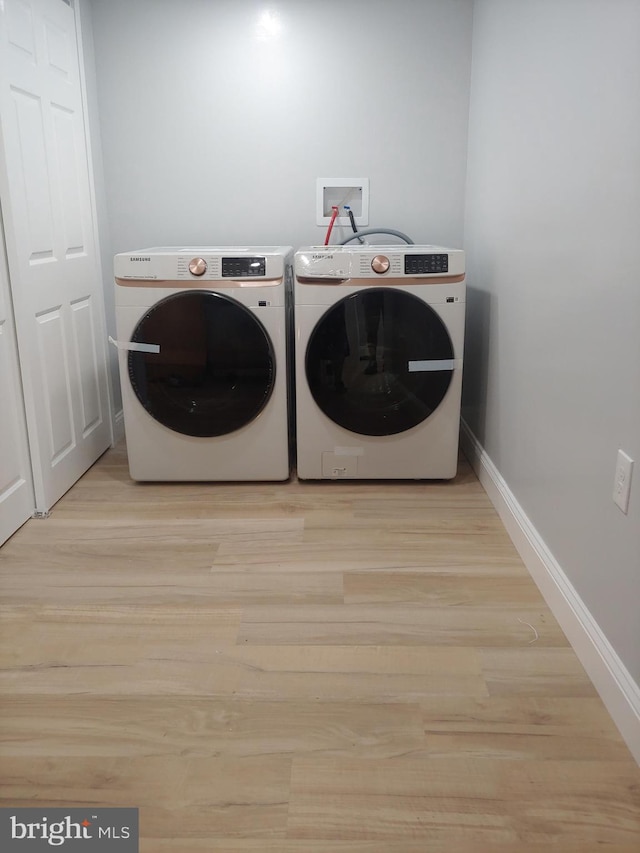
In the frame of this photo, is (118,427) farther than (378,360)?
Yes

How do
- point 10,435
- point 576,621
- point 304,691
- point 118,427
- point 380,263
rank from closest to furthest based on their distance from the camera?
point 304,691
point 576,621
point 10,435
point 380,263
point 118,427

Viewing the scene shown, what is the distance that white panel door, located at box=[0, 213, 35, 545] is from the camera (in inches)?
83.0

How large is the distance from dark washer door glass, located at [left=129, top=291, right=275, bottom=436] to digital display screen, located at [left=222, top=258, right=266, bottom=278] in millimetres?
93

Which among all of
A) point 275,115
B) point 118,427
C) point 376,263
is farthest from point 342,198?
point 118,427

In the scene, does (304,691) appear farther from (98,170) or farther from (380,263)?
(98,170)

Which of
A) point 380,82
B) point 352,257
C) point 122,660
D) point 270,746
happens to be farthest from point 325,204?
point 270,746

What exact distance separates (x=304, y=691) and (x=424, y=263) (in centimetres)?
151

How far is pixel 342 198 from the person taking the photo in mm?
2959

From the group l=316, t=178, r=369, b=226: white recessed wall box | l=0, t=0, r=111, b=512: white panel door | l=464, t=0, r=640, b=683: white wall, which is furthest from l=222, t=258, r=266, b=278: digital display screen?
l=464, t=0, r=640, b=683: white wall

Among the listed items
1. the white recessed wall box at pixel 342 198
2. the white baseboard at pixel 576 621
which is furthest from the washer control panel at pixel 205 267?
the white baseboard at pixel 576 621

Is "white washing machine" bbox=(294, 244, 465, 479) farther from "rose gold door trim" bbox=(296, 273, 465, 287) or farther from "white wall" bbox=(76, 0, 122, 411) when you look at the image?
"white wall" bbox=(76, 0, 122, 411)

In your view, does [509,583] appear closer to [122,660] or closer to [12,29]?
[122,660]

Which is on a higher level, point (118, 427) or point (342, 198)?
point (342, 198)

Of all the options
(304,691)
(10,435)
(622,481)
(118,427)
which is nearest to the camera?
(622,481)
